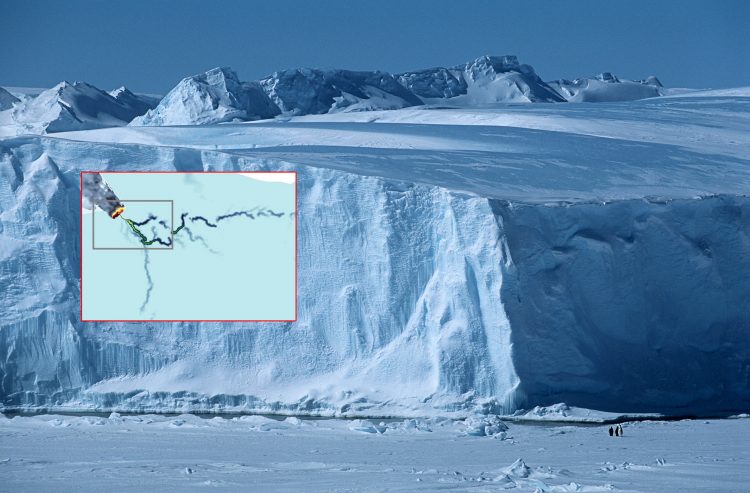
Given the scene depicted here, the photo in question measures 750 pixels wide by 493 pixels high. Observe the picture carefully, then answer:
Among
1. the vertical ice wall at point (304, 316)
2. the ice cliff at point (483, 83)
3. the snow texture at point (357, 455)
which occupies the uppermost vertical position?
the ice cliff at point (483, 83)

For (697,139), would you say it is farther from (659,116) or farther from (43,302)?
(43,302)

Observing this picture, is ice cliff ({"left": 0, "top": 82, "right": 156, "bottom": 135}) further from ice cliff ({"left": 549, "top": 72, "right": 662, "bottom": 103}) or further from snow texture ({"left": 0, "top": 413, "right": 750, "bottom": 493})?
snow texture ({"left": 0, "top": 413, "right": 750, "bottom": 493})

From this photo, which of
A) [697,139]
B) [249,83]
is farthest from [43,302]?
[249,83]

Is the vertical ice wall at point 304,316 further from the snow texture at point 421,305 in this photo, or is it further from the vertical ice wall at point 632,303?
the vertical ice wall at point 632,303

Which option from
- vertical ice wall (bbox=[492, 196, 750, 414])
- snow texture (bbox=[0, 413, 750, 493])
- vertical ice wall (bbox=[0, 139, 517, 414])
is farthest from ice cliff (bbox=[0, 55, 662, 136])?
snow texture (bbox=[0, 413, 750, 493])

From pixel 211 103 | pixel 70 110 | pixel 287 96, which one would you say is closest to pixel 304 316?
pixel 211 103

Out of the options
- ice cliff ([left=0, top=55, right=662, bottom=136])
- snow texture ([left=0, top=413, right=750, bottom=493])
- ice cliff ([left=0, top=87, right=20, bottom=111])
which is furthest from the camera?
ice cliff ([left=0, top=87, right=20, bottom=111])

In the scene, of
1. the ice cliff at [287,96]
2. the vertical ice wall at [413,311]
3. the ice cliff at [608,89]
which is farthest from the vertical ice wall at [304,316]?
the ice cliff at [608,89]

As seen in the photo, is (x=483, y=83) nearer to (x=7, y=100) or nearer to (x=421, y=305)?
(x=7, y=100)
